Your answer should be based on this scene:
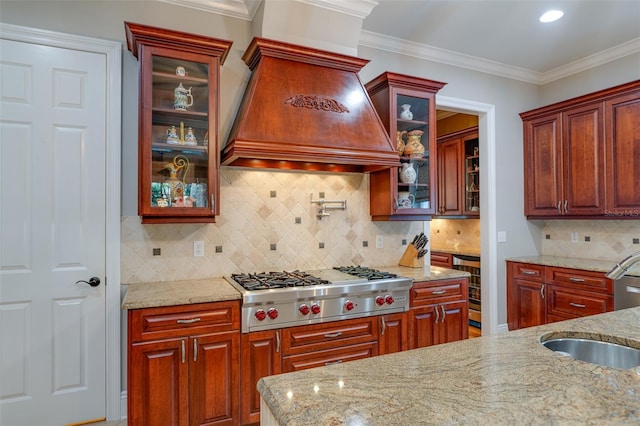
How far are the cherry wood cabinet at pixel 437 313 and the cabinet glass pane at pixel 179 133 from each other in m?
1.75

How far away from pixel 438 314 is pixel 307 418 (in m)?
2.34

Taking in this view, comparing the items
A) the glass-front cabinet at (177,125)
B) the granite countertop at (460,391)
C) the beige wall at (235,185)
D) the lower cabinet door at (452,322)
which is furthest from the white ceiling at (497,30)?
the granite countertop at (460,391)

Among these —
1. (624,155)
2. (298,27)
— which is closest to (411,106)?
(298,27)

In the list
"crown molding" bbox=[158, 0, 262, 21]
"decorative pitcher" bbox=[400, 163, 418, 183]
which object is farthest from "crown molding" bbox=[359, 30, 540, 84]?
"decorative pitcher" bbox=[400, 163, 418, 183]

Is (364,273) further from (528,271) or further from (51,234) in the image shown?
(51,234)

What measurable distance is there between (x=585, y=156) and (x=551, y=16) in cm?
141

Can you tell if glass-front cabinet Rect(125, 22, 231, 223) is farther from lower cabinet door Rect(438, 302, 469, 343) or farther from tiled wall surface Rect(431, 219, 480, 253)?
tiled wall surface Rect(431, 219, 480, 253)

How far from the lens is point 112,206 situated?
2.58 metres

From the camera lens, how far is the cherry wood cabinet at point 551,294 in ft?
10.8

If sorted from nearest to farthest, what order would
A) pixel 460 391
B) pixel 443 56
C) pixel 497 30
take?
pixel 460 391 < pixel 497 30 < pixel 443 56

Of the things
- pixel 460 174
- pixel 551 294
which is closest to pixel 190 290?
pixel 551 294

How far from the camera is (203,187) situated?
2.58 metres

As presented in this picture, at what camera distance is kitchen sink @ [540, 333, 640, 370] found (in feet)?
4.29

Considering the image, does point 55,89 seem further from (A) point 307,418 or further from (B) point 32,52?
(A) point 307,418
